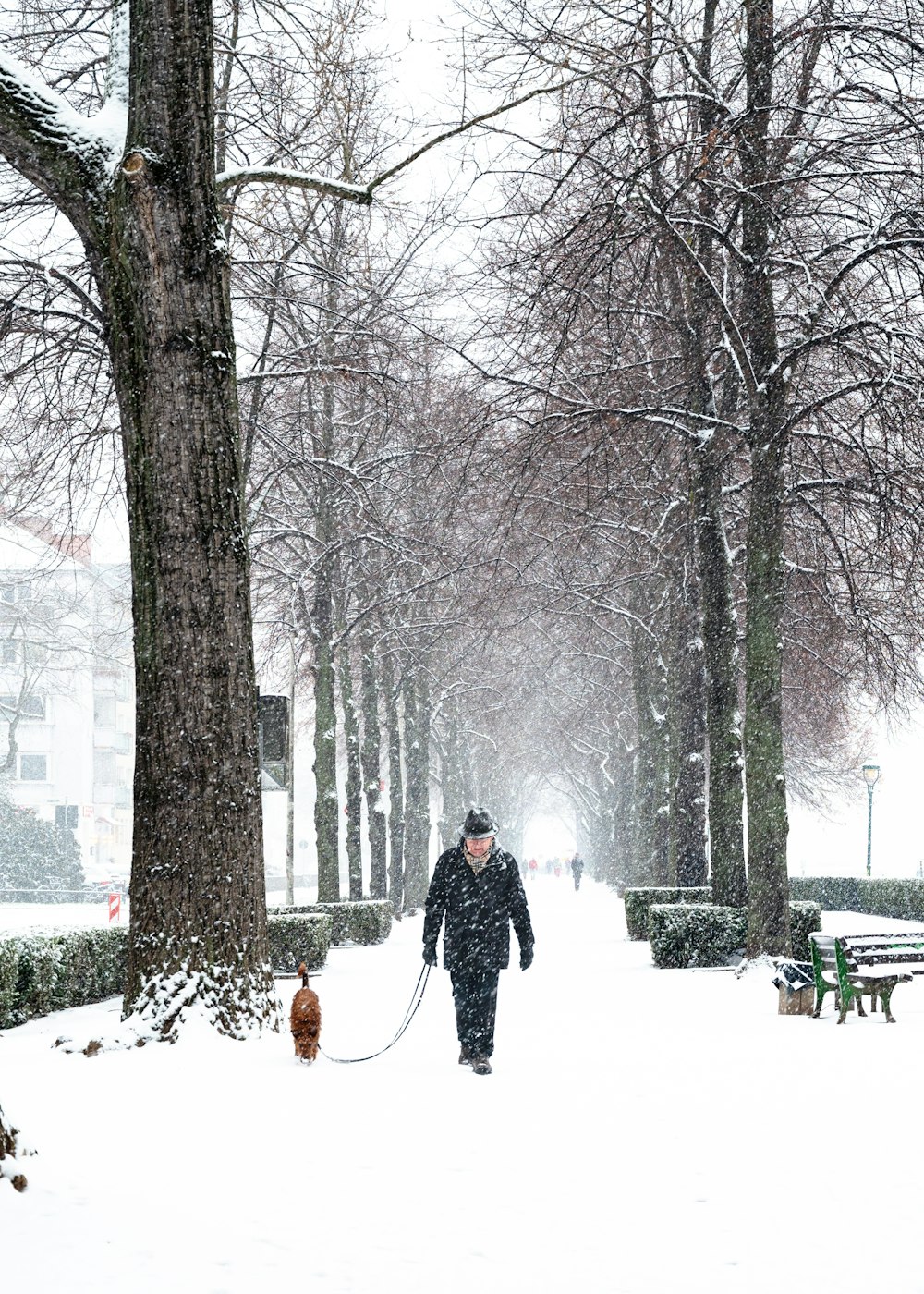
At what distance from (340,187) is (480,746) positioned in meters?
48.3

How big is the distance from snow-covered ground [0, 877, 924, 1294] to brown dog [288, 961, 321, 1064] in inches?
4.6

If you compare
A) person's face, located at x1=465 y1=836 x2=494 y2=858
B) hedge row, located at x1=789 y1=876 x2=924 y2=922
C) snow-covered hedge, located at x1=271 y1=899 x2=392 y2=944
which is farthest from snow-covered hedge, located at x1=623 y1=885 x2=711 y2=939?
person's face, located at x1=465 y1=836 x2=494 y2=858

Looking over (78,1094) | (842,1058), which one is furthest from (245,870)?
(842,1058)

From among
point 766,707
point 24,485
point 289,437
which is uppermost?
point 289,437

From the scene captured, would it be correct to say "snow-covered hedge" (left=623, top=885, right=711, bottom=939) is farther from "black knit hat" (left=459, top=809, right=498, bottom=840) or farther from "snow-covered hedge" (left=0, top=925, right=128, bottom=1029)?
"black knit hat" (left=459, top=809, right=498, bottom=840)

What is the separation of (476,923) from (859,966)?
6055mm

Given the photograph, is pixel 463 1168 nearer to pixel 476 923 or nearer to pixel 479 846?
pixel 476 923

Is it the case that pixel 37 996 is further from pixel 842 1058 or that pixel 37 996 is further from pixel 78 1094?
pixel 842 1058

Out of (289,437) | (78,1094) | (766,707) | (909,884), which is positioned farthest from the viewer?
(909,884)

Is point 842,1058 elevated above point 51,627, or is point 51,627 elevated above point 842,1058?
point 51,627

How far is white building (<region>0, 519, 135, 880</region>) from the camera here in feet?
183

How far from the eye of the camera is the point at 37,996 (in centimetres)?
1235

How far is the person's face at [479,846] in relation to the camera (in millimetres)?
9406

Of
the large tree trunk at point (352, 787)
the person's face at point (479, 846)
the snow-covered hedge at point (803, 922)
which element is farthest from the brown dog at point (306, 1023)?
the large tree trunk at point (352, 787)
